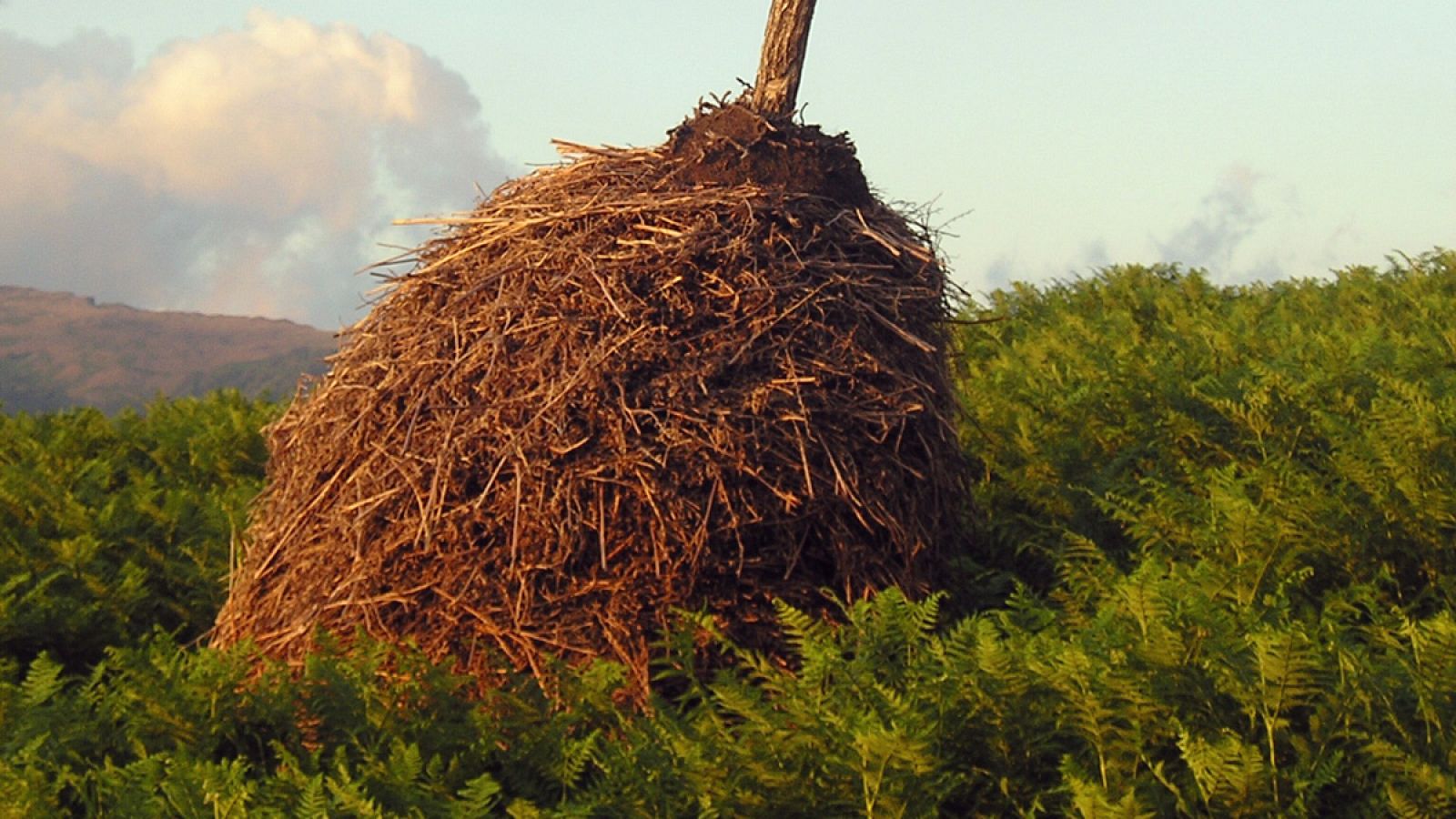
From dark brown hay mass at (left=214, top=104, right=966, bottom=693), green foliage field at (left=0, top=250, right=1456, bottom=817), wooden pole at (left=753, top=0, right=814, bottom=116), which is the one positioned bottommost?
green foliage field at (left=0, top=250, right=1456, bottom=817)

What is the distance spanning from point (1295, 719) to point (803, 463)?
5.93 feet

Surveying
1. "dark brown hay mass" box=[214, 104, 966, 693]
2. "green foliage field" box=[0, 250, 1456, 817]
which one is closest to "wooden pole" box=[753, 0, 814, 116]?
"dark brown hay mass" box=[214, 104, 966, 693]

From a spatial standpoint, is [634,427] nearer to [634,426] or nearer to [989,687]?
[634,426]

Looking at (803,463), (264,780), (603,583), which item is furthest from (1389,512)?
(264,780)

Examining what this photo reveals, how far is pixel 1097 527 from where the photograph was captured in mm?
7234

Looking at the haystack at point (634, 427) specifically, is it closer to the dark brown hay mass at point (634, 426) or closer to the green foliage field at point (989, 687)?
the dark brown hay mass at point (634, 426)

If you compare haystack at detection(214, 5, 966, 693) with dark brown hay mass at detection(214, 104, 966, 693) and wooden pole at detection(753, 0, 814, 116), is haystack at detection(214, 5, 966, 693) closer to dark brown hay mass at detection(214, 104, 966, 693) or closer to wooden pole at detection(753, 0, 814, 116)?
dark brown hay mass at detection(214, 104, 966, 693)

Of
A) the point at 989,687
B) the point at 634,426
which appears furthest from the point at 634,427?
the point at 989,687

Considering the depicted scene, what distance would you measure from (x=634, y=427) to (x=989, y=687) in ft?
4.95

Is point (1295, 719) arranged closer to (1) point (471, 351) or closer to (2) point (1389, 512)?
(2) point (1389, 512)

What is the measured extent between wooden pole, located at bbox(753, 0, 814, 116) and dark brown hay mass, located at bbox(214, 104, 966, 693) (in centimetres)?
35

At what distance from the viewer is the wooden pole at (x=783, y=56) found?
20.8ft

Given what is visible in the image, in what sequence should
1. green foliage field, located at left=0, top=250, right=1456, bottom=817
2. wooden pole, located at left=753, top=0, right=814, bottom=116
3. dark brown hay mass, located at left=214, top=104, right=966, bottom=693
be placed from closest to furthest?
green foliage field, located at left=0, top=250, right=1456, bottom=817, dark brown hay mass, located at left=214, top=104, right=966, bottom=693, wooden pole, located at left=753, top=0, right=814, bottom=116

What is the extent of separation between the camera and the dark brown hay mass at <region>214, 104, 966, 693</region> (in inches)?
207
